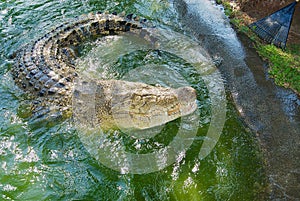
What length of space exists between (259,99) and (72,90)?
2798 millimetres

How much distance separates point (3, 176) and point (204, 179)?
2401 millimetres

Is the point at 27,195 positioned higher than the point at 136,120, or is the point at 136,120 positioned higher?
the point at 136,120

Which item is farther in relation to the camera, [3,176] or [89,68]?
[89,68]

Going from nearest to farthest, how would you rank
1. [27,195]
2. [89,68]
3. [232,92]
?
[27,195]
[232,92]
[89,68]

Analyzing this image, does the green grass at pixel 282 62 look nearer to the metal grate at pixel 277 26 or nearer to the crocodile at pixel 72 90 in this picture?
the metal grate at pixel 277 26

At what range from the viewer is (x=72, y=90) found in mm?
4188

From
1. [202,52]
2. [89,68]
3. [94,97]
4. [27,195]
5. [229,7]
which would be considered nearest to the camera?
[27,195]

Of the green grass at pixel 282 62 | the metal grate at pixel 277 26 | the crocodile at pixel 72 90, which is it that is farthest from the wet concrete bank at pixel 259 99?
the crocodile at pixel 72 90

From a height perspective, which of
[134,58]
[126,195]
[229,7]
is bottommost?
[126,195]

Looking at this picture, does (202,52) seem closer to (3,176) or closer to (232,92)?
(232,92)

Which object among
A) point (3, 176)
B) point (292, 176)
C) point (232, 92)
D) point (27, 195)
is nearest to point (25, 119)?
point (3, 176)

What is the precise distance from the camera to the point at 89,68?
203 inches

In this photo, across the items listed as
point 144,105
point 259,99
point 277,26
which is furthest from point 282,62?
point 144,105

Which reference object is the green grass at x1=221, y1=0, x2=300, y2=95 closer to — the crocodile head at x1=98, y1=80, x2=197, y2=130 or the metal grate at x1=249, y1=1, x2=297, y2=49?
the metal grate at x1=249, y1=1, x2=297, y2=49
